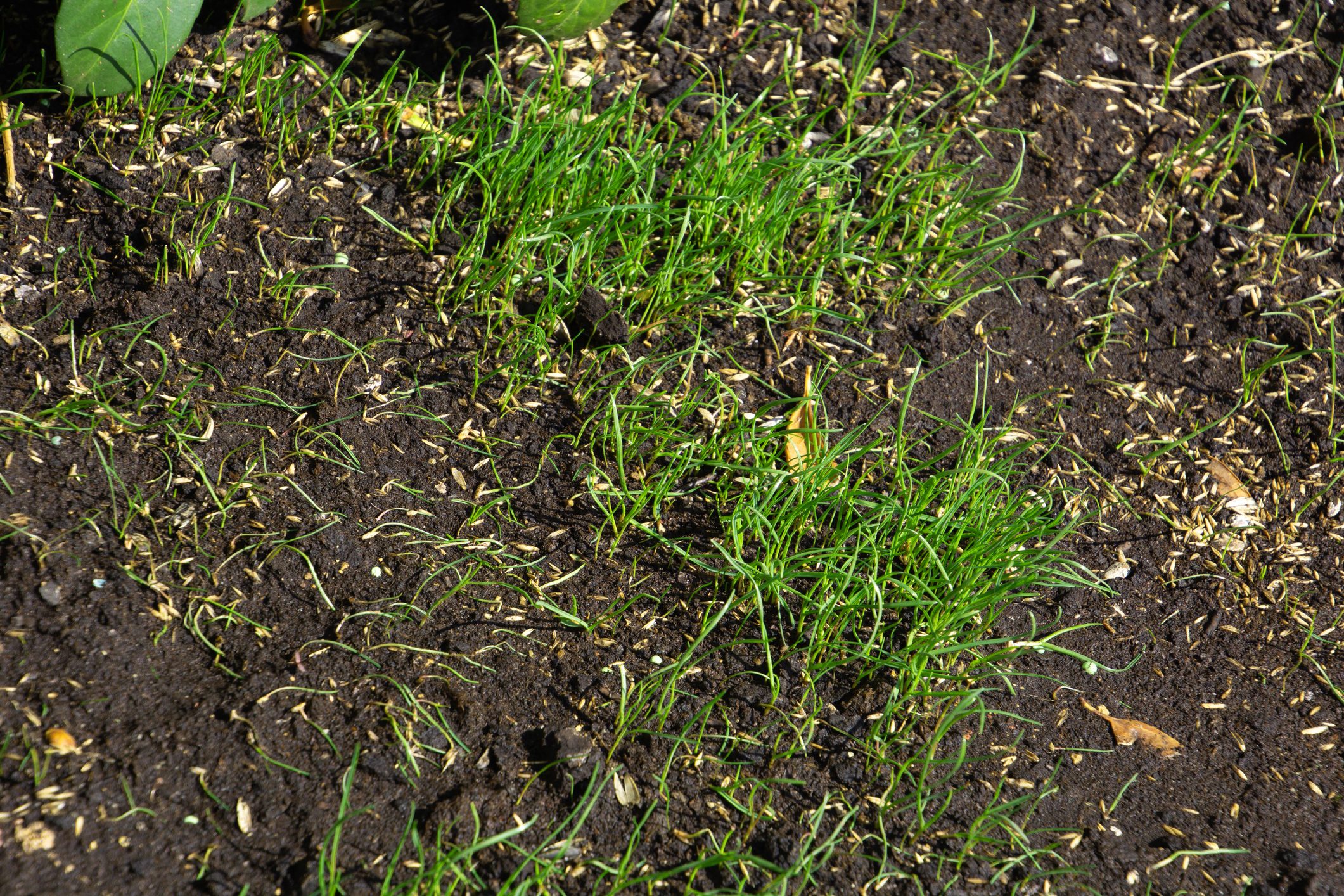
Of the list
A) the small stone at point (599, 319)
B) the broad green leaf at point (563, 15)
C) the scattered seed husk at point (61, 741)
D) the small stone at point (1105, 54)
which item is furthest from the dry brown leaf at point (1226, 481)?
the scattered seed husk at point (61, 741)

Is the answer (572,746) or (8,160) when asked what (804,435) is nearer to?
(572,746)

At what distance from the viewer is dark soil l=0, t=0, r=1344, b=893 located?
1.94 meters

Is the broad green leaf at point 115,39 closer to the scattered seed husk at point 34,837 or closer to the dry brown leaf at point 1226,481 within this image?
the scattered seed husk at point 34,837

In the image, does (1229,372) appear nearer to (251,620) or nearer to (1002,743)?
(1002,743)

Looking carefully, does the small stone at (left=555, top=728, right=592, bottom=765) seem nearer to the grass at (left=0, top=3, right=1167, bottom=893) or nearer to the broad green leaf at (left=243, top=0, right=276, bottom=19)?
the grass at (left=0, top=3, right=1167, bottom=893)

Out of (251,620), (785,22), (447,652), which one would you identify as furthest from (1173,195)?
(251,620)

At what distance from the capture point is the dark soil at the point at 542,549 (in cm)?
194

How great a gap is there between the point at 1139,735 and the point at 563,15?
2222 millimetres

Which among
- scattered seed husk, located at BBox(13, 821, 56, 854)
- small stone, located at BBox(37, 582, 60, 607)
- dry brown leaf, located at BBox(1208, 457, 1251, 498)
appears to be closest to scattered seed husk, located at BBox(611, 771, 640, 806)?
scattered seed husk, located at BBox(13, 821, 56, 854)

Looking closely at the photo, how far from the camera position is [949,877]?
2066 millimetres

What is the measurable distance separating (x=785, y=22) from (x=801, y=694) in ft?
6.93

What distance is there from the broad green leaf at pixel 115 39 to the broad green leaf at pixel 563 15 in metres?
0.79

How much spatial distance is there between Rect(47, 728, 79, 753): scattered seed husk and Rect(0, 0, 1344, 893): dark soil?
0.03 meters

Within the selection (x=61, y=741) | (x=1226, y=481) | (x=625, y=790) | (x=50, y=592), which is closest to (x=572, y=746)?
(x=625, y=790)
